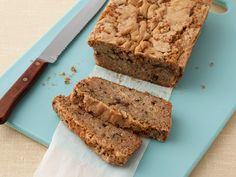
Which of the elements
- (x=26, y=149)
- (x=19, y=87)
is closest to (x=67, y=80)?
(x=19, y=87)

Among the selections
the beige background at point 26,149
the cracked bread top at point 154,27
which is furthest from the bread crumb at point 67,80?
the beige background at point 26,149

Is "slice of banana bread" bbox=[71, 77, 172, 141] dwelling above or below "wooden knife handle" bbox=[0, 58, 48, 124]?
above

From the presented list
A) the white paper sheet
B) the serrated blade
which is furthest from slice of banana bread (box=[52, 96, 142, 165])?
the serrated blade

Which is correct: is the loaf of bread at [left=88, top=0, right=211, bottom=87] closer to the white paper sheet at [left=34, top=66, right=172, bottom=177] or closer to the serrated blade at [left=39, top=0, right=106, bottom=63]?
the serrated blade at [left=39, top=0, right=106, bottom=63]

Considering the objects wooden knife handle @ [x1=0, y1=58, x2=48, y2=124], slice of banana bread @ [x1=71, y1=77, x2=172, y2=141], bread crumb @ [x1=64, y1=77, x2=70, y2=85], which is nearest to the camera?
slice of banana bread @ [x1=71, y1=77, x2=172, y2=141]

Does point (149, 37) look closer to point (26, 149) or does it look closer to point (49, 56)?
point (49, 56)

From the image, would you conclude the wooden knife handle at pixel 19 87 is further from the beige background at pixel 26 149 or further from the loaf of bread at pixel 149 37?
the loaf of bread at pixel 149 37
